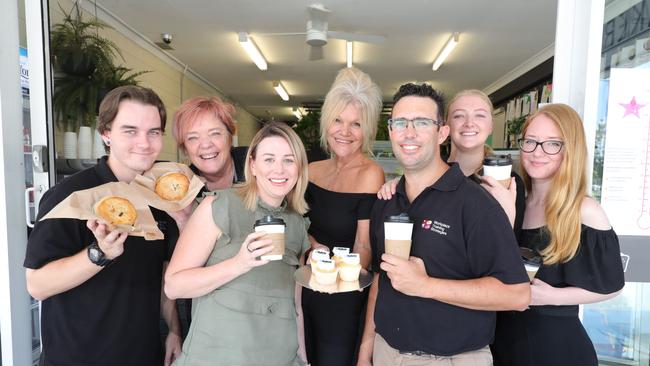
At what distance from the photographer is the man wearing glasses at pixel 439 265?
1.48 metres

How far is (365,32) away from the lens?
21.3 feet

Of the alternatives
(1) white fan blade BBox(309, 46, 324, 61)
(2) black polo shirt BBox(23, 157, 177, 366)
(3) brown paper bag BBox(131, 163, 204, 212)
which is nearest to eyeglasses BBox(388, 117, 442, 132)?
(3) brown paper bag BBox(131, 163, 204, 212)

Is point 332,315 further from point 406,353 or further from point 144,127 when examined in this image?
point 144,127

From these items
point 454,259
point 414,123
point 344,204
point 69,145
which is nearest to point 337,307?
point 344,204

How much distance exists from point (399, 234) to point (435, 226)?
0.18 metres

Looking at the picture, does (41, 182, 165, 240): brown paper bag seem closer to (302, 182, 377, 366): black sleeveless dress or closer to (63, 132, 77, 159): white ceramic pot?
(302, 182, 377, 366): black sleeveless dress

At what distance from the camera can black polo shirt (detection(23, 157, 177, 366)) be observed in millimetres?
1479

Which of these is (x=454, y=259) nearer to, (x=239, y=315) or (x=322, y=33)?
(x=239, y=315)

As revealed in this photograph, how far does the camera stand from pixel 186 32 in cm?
643

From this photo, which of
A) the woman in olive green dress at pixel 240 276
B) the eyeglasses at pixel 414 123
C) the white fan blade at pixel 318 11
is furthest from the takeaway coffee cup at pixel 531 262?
the white fan blade at pixel 318 11

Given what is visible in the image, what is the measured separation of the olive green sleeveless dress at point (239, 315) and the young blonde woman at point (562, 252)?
3.62ft

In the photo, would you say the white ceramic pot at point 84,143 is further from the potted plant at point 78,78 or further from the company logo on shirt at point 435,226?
the company logo on shirt at point 435,226

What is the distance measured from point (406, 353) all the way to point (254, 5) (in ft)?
16.9

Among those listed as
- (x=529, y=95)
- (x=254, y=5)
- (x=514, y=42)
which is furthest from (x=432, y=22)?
(x=529, y=95)
